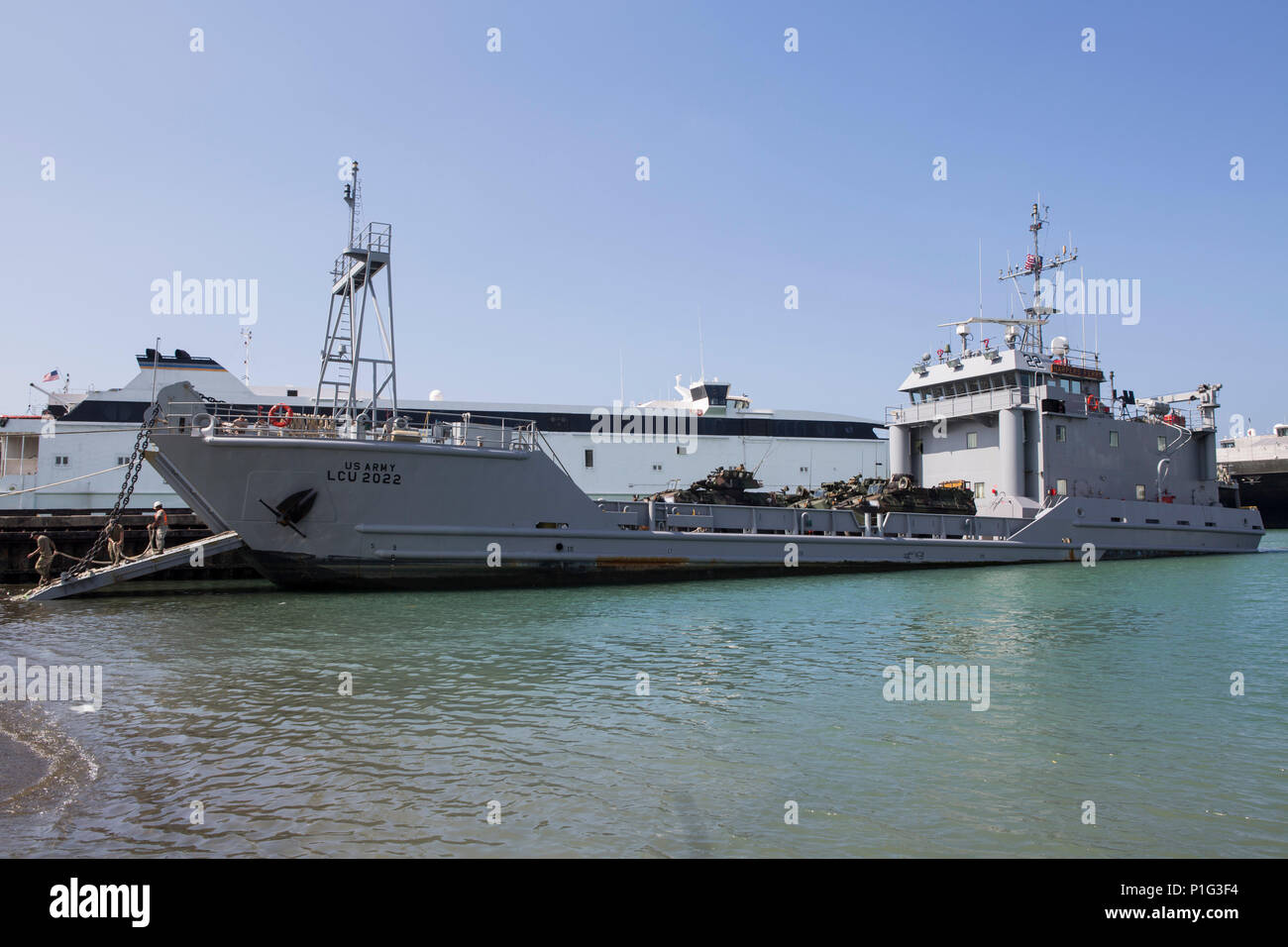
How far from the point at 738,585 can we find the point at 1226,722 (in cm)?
1184

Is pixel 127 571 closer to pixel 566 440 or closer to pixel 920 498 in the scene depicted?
pixel 920 498

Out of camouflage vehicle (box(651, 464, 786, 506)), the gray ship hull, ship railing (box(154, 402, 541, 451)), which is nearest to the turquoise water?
the gray ship hull

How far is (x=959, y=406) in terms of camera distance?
84.3 ft

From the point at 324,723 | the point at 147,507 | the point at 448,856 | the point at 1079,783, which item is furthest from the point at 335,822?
the point at 147,507

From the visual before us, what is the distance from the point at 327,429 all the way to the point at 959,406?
62.0ft

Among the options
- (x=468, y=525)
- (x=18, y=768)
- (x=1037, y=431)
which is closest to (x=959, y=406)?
(x=1037, y=431)

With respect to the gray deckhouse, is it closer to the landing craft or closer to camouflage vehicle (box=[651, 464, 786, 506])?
the landing craft

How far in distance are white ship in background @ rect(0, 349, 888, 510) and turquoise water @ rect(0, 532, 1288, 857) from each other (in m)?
20.9

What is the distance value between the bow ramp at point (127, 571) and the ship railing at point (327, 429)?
82.5 inches

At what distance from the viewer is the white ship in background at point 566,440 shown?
31333 millimetres

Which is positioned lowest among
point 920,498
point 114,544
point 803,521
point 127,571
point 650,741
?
point 650,741

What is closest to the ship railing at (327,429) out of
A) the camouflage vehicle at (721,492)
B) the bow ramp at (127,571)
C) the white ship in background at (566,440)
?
the bow ramp at (127,571)

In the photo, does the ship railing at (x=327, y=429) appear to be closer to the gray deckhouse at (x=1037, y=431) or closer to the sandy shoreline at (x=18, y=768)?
the sandy shoreline at (x=18, y=768)

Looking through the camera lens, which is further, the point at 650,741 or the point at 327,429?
the point at 327,429
